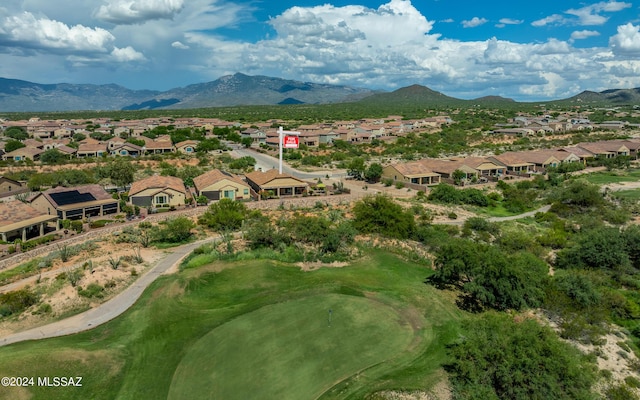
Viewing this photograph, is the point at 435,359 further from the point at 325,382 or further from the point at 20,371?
the point at 20,371

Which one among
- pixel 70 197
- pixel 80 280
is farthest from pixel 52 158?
pixel 80 280

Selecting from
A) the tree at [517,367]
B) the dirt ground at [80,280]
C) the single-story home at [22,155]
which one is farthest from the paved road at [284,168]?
the tree at [517,367]

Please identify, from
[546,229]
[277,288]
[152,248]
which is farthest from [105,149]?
[546,229]

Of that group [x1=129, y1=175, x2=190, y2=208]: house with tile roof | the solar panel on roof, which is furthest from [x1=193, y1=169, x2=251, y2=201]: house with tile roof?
the solar panel on roof

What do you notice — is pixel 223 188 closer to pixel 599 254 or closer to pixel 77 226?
pixel 77 226

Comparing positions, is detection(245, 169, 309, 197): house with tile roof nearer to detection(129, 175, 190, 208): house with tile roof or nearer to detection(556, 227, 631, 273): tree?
detection(129, 175, 190, 208): house with tile roof
